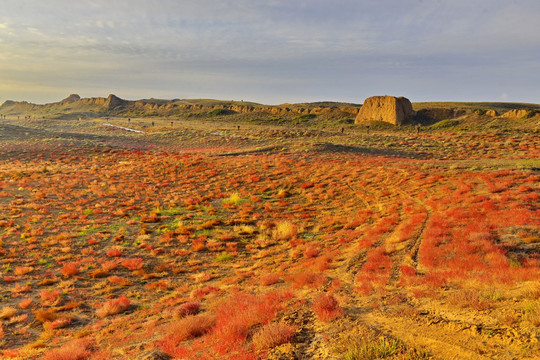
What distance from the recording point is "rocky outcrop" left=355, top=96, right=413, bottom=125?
270 feet

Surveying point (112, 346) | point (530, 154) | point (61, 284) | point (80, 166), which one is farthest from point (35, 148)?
point (530, 154)

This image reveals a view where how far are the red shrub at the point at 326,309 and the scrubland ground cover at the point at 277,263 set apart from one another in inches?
1.8

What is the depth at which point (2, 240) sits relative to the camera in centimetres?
1916

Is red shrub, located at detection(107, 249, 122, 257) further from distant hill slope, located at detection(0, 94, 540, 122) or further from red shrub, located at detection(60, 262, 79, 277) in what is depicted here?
distant hill slope, located at detection(0, 94, 540, 122)

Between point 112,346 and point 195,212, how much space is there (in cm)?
1713

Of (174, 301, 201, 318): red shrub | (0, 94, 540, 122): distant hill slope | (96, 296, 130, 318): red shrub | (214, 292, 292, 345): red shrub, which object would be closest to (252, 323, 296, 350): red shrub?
(214, 292, 292, 345): red shrub

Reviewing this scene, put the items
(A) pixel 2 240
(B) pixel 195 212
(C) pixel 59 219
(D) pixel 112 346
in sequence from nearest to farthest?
(D) pixel 112 346 < (A) pixel 2 240 < (C) pixel 59 219 < (B) pixel 195 212

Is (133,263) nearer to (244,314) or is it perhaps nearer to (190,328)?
(190,328)

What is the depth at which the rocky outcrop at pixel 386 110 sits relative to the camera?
82375 millimetres

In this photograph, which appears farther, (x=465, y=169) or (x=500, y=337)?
(x=465, y=169)

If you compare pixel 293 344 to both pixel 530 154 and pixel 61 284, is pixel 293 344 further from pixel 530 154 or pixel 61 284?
pixel 530 154

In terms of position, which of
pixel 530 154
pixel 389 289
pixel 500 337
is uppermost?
pixel 530 154

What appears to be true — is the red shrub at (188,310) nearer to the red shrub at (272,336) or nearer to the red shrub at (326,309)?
the red shrub at (272,336)

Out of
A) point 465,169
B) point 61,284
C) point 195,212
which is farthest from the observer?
point 465,169
